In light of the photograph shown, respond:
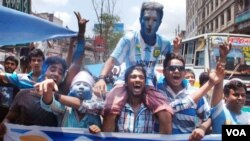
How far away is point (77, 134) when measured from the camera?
345 cm

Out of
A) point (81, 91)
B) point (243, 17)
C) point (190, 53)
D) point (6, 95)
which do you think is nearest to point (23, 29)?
point (6, 95)

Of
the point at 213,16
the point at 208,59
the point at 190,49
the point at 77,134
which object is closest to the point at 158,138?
the point at 77,134

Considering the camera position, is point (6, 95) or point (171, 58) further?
point (6, 95)

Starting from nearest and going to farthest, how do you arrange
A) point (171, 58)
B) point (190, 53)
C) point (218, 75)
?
point (218, 75), point (171, 58), point (190, 53)

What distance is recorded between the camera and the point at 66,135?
349 centimetres

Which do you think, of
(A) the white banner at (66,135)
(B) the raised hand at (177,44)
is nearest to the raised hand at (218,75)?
(A) the white banner at (66,135)

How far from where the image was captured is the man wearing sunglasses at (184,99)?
11.2 feet

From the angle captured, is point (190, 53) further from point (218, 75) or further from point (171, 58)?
point (218, 75)

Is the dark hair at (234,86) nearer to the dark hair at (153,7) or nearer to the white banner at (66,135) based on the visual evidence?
the white banner at (66,135)

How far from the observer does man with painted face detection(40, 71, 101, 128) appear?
3340mm

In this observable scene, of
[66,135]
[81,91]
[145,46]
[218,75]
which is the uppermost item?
[145,46]

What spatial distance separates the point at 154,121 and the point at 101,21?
21.3 metres

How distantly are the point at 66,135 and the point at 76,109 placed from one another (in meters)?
0.28

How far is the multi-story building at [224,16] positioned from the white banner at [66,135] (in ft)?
84.5
